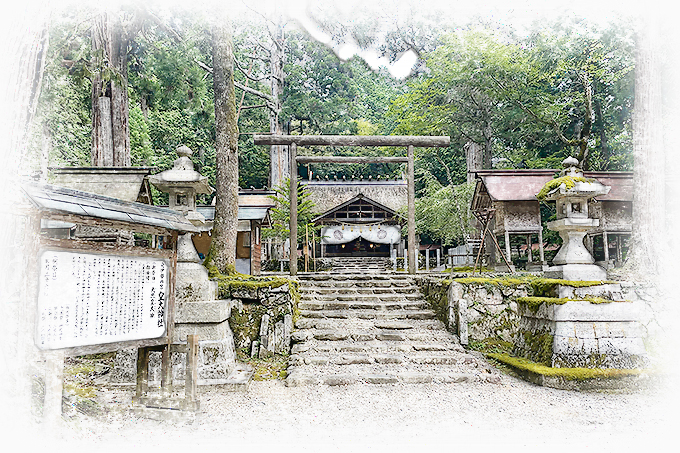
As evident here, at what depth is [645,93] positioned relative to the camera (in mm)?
9352

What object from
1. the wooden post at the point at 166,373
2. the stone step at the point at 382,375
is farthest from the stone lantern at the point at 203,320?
the wooden post at the point at 166,373

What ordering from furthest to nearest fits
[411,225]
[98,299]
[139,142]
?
[139,142] → [411,225] → [98,299]

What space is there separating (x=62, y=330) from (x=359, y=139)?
808cm

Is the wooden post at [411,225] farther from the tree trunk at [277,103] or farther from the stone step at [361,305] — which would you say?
the tree trunk at [277,103]

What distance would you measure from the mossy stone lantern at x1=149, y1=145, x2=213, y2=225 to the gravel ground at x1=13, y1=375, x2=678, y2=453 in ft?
8.54

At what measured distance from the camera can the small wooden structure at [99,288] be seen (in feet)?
10.5

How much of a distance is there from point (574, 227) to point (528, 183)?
6.93m

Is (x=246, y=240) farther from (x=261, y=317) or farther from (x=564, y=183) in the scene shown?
(x=564, y=183)

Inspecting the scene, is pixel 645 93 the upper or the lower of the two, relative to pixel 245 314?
upper

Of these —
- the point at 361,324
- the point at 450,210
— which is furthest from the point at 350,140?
the point at 450,210

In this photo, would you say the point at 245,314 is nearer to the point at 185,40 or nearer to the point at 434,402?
the point at 434,402

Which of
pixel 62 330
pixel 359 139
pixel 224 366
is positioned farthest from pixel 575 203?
pixel 62 330

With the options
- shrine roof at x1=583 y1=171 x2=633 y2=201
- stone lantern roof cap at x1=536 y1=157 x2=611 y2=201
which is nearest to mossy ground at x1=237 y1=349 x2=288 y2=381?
stone lantern roof cap at x1=536 y1=157 x2=611 y2=201

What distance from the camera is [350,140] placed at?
10398 millimetres
